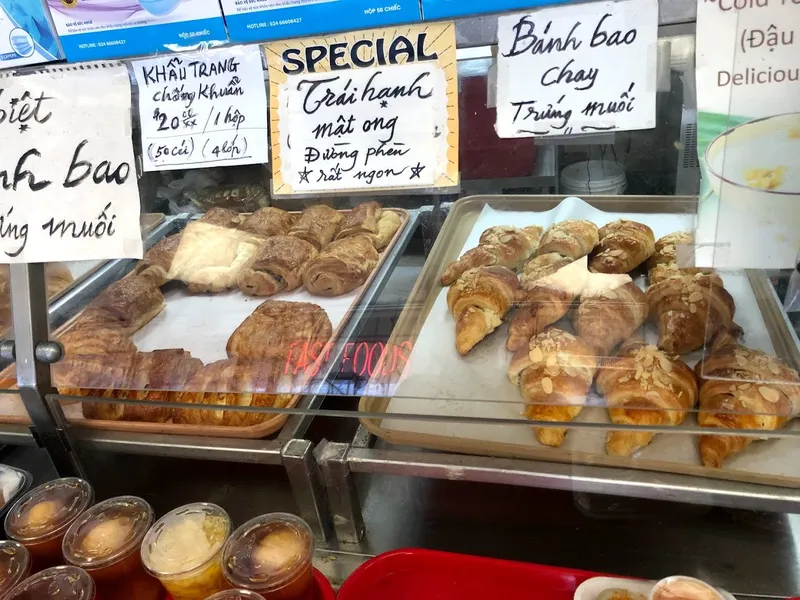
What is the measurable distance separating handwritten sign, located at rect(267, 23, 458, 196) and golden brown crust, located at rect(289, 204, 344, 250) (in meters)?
0.45

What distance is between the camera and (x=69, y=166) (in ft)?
3.67

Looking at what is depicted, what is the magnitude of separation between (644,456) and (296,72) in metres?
0.88

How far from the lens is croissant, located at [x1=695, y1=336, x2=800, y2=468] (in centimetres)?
93

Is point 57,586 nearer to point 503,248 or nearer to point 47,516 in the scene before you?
point 47,516

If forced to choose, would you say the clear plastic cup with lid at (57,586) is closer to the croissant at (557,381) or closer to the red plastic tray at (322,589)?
the red plastic tray at (322,589)

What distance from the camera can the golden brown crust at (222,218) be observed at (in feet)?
4.62

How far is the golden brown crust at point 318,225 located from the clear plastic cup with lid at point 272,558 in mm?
733

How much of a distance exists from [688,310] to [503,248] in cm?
42

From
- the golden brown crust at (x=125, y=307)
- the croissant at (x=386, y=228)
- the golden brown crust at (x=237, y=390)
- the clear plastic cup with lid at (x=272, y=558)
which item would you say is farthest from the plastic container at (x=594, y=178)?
the golden brown crust at (x=125, y=307)

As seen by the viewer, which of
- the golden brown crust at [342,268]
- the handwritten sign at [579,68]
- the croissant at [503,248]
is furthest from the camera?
the golden brown crust at [342,268]

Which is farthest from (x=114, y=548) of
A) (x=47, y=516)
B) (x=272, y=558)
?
(x=272, y=558)

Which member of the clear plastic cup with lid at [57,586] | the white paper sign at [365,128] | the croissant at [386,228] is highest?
the white paper sign at [365,128]

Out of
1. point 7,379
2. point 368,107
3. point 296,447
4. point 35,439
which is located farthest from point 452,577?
point 7,379

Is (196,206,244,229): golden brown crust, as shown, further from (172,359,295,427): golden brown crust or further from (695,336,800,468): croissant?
(695,336,800,468): croissant
